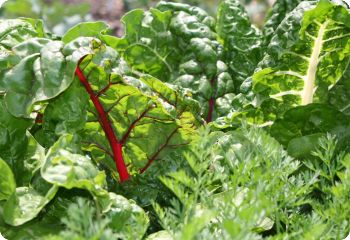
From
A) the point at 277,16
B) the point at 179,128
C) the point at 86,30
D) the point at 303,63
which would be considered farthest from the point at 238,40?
the point at 179,128

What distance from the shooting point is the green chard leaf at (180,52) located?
218 centimetres

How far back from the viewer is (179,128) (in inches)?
68.7

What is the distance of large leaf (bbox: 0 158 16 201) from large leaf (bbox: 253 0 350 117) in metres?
0.76

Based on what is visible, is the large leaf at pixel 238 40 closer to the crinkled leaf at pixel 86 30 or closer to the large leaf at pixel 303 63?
the large leaf at pixel 303 63

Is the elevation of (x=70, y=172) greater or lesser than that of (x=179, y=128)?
greater

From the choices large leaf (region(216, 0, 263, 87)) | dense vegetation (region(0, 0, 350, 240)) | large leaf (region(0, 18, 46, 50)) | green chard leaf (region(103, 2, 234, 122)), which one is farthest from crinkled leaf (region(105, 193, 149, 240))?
large leaf (region(216, 0, 263, 87))

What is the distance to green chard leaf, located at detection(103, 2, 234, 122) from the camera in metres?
2.18

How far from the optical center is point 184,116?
174 centimetres

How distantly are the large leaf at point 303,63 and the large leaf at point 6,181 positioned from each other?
762 mm

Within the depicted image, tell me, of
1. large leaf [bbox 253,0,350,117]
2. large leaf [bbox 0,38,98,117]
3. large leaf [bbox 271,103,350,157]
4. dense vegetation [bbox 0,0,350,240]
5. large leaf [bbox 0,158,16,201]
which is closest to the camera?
dense vegetation [bbox 0,0,350,240]

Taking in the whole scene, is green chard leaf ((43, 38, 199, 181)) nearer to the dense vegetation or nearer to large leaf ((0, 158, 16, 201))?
the dense vegetation

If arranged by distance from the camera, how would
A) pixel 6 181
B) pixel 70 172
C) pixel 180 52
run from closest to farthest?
pixel 70 172 < pixel 6 181 < pixel 180 52

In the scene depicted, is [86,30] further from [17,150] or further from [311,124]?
[311,124]

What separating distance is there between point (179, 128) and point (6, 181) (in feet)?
1.51
